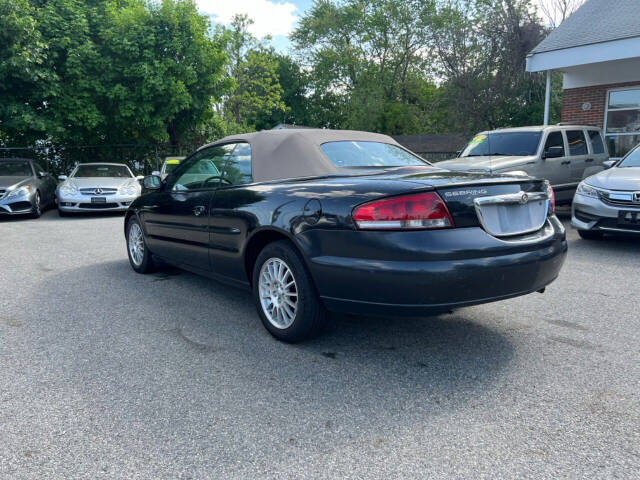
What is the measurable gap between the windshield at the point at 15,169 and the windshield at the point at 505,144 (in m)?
10.3

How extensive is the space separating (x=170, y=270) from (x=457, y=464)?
4493mm

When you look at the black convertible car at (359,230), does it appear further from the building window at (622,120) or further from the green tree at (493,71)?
the green tree at (493,71)

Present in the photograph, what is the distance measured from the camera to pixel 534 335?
3756mm

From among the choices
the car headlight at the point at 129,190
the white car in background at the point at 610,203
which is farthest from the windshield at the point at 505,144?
the car headlight at the point at 129,190

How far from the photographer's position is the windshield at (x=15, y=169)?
12.6 meters

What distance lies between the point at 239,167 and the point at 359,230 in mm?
1612

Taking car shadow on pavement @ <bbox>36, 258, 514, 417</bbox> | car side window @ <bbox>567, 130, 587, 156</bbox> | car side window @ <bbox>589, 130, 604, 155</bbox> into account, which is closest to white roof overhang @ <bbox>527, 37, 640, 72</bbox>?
car side window @ <bbox>589, 130, 604, 155</bbox>

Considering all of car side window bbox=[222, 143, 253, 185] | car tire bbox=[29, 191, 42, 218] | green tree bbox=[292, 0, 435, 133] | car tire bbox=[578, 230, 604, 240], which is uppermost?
green tree bbox=[292, 0, 435, 133]

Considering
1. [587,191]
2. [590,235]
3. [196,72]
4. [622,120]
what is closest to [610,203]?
[587,191]

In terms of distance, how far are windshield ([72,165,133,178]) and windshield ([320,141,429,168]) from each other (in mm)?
10403

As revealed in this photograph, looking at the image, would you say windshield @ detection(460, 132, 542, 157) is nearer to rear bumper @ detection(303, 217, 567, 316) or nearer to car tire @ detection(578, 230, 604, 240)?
car tire @ detection(578, 230, 604, 240)

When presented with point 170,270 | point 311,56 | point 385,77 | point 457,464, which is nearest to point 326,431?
point 457,464

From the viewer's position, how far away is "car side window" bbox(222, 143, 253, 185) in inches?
167

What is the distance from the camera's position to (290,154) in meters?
4.03
